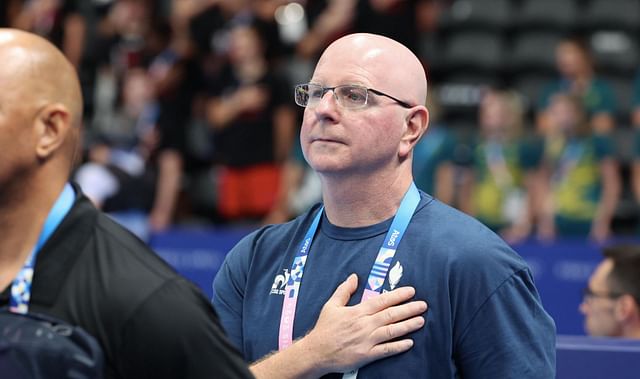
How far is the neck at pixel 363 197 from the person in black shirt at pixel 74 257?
2.90 feet

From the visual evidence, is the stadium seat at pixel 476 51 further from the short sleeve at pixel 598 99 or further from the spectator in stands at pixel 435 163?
the spectator in stands at pixel 435 163

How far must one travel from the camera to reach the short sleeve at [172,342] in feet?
7.72

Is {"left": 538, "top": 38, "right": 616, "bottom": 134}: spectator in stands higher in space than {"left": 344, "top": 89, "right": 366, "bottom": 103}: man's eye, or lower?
lower

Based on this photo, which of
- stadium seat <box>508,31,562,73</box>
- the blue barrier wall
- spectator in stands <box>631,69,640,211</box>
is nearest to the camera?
the blue barrier wall

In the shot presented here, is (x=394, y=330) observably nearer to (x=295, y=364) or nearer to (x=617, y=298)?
(x=295, y=364)

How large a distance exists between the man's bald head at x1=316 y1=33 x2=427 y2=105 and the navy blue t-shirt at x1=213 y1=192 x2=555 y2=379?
0.33m

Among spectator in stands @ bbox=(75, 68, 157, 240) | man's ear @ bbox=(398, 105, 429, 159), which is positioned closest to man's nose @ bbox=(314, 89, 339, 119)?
man's ear @ bbox=(398, 105, 429, 159)

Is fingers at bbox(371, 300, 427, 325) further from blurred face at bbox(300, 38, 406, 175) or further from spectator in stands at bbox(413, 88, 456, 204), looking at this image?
spectator in stands at bbox(413, 88, 456, 204)

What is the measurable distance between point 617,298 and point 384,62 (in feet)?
6.57

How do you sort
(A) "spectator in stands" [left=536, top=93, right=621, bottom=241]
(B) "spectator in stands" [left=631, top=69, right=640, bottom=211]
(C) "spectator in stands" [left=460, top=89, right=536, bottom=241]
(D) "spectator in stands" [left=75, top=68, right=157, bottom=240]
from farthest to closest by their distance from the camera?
(B) "spectator in stands" [left=631, top=69, right=640, bottom=211]
(C) "spectator in stands" [left=460, top=89, right=536, bottom=241]
(A) "spectator in stands" [left=536, top=93, right=621, bottom=241]
(D) "spectator in stands" [left=75, top=68, right=157, bottom=240]

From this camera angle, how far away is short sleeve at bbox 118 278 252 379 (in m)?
2.35

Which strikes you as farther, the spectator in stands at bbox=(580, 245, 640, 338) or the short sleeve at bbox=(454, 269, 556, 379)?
the spectator in stands at bbox=(580, 245, 640, 338)

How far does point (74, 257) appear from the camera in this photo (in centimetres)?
244

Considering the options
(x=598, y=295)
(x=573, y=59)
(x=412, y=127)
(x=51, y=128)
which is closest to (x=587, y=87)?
(x=573, y=59)
